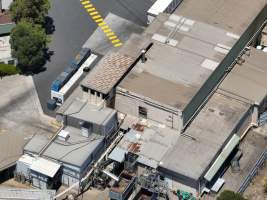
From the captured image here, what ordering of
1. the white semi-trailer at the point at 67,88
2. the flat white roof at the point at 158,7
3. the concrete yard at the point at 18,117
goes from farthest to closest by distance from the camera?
the flat white roof at the point at 158,7 < the white semi-trailer at the point at 67,88 < the concrete yard at the point at 18,117

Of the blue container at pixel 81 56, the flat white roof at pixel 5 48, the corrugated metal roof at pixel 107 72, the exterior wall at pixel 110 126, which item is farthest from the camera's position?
the flat white roof at pixel 5 48

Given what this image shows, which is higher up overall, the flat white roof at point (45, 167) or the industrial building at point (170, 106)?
the industrial building at point (170, 106)

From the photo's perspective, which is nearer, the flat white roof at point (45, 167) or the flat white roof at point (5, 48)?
the flat white roof at point (45, 167)

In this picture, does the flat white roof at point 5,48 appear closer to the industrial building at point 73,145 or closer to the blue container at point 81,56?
the blue container at point 81,56

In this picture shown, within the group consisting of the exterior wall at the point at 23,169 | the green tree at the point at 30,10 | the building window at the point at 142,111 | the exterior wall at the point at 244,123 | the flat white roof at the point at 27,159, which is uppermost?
the exterior wall at the point at 244,123

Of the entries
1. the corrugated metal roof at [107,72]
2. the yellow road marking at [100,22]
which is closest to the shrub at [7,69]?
the corrugated metal roof at [107,72]

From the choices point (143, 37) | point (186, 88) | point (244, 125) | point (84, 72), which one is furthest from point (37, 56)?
point (244, 125)

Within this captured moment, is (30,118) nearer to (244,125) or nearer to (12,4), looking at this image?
(12,4)
